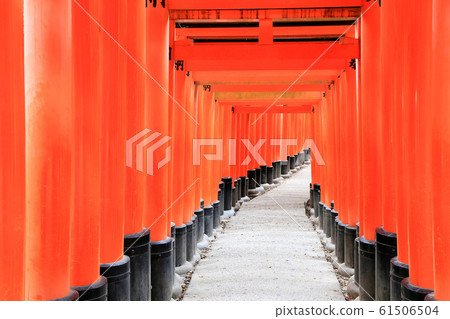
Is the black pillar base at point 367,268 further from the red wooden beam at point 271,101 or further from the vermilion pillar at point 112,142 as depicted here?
the red wooden beam at point 271,101

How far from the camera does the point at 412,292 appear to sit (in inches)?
157

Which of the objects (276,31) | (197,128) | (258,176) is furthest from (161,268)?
(258,176)

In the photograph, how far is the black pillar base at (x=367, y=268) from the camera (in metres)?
6.68

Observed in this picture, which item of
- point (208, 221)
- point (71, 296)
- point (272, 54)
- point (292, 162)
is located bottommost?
point (208, 221)

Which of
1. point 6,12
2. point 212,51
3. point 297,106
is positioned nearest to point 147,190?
point 212,51

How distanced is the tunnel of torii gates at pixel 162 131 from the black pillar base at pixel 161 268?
0.02 meters

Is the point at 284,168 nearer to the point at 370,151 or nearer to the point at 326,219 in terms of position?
the point at 326,219

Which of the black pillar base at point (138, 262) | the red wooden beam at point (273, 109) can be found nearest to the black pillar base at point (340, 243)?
the black pillar base at point (138, 262)

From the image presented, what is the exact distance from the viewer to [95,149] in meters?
4.21

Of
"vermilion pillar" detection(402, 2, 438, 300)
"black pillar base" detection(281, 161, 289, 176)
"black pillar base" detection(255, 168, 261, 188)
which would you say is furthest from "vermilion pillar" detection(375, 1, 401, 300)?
"black pillar base" detection(281, 161, 289, 176)

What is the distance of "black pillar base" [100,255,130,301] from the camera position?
4704 mm

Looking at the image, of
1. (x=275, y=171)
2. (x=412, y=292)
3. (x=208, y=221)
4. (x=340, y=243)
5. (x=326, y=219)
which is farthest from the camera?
(x=275, y=171)

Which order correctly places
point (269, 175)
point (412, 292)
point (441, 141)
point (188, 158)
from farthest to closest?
point (269, 175) → point (188, 158) → point (412, 292) → point (441, 141)

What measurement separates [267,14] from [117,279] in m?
4.66
